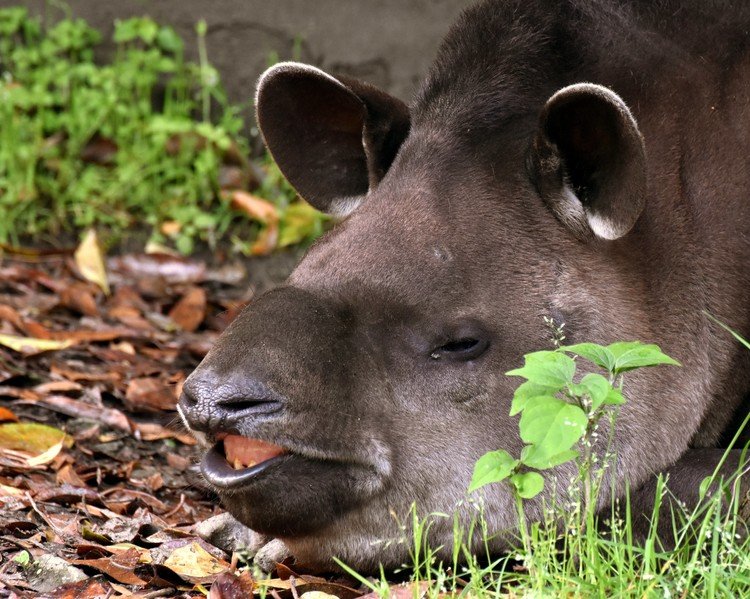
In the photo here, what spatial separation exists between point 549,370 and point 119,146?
4.62 meters

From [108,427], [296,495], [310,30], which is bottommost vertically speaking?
[108,427]

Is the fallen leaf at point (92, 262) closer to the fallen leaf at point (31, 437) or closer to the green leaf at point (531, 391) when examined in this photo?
the fallen leaf at point (31, 437)

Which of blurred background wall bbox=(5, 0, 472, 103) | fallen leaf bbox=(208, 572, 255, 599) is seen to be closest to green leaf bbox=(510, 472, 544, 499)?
fallen leaf bbox=(208, 572, 255, 599)

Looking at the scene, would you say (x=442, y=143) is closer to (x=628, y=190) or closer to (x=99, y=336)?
(x=628, y=190)

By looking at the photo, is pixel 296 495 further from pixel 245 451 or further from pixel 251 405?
pixel 251 405

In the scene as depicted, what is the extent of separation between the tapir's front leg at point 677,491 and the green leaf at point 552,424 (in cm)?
72

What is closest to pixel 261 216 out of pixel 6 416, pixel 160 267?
pixel 160 267

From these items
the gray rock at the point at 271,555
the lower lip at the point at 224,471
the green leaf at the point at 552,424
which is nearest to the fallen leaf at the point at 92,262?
the gray rock at the point at 271,555

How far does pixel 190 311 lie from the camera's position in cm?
659

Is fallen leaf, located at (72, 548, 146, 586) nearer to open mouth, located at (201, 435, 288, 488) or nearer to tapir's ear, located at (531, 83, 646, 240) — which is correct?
open mouth, located at (201, 435, 288, 488)

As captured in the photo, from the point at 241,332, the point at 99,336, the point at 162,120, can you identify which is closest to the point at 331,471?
the point at 241,332

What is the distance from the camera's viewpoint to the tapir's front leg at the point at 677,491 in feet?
12.4

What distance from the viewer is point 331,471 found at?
11.6 feet

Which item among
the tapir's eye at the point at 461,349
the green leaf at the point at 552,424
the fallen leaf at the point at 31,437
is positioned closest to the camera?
the green leaf at the point at 552,424
